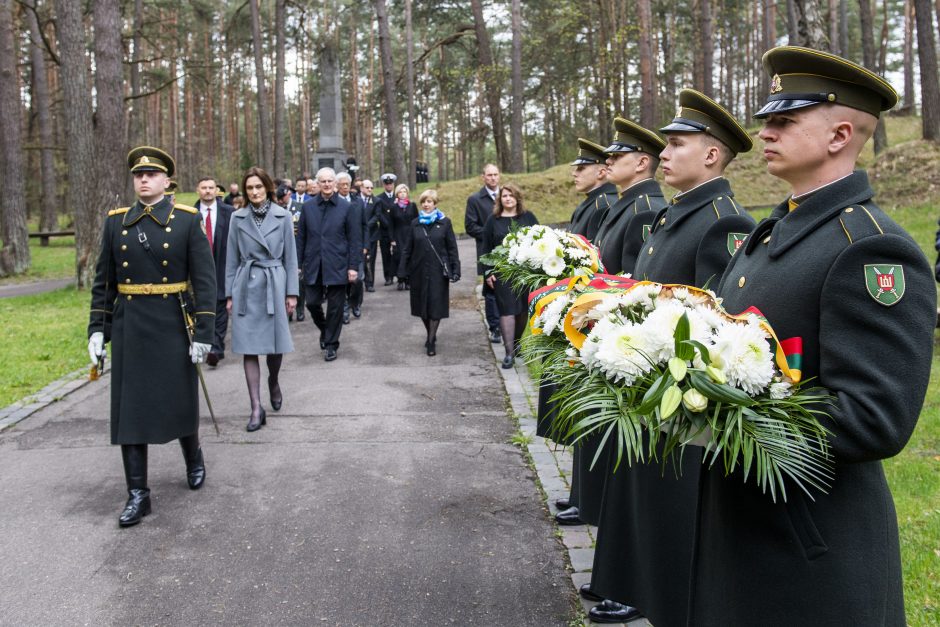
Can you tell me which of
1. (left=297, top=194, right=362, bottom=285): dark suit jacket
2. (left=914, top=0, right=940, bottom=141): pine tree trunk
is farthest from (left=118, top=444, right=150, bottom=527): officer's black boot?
(left=914, top=0, right=940, bottom=141): pine tree trunk

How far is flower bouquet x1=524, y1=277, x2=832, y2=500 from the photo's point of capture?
1.86 m

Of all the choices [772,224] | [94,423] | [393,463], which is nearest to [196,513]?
[393,463]

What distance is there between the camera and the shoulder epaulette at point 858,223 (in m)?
2.04

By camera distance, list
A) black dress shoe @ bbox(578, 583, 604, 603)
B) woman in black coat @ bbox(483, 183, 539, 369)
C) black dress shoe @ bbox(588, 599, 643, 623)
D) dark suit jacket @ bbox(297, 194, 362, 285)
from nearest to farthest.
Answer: black dress shoe @ bbox(588, 599, 643, 623)
black dress shoe @ bbox(578, 583, 604, 603)
woman in black coat @ bbox(483, 183, 539, 369)
dark suit jacket @ bbox(297, 194, 362, 285)

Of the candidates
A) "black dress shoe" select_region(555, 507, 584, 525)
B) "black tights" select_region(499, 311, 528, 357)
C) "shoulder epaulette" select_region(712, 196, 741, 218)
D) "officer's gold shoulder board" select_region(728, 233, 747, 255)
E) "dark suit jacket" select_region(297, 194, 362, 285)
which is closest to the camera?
"officer's gold shoulder board" select_region(728, 233, 747, 255)

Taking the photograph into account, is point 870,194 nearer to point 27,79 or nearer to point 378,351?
point 378,351

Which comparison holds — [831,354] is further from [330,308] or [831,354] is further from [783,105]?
[330,308]

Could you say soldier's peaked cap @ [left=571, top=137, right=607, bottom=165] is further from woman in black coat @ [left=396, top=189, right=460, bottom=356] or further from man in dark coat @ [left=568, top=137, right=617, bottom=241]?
woman in black coat @ [left=396, top=189, right=460, bottom=356]

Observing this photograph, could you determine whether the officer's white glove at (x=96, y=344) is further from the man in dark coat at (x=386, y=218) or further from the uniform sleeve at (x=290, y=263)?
the man in dark coat at (x=386, y=218)

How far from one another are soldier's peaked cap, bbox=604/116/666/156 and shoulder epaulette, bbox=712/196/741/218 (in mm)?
1328

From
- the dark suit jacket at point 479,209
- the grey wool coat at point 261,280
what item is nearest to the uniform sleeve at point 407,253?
the dark suit jacket at point 479,209

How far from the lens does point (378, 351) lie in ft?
34.9

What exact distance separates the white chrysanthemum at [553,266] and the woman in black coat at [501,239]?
4.57m

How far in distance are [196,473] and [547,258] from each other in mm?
2951
